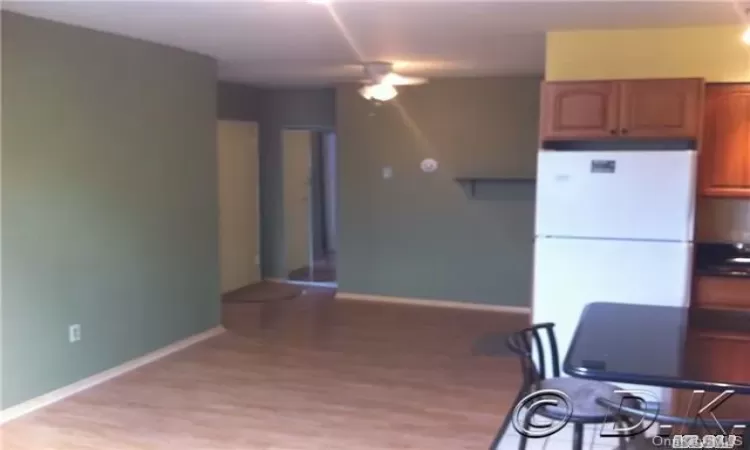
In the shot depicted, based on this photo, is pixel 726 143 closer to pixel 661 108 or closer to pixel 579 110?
pixel 661 108

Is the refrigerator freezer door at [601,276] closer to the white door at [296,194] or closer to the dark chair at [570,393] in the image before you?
the dark chair at [570,393]

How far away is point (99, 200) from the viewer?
183 inches

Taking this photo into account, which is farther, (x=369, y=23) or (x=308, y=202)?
(x=308, y=202)

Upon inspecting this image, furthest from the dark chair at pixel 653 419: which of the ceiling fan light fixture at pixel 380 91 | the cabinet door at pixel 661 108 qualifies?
the ceiling fan light fixture at pixel 380 91

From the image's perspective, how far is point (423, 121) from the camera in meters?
7.18

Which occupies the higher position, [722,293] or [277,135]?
[277,135]

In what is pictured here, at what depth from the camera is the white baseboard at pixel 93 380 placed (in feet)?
13.5

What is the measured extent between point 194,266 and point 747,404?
13.8 ft

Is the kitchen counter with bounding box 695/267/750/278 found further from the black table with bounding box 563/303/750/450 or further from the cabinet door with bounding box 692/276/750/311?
the black table with bounding box 563/303/750/450

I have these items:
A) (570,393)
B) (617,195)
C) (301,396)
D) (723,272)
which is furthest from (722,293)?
(301,396)

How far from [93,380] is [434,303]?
11.6 feet

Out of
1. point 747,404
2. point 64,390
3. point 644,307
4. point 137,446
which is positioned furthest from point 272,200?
point 747,404

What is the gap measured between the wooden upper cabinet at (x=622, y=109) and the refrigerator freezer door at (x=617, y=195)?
0.78 feet

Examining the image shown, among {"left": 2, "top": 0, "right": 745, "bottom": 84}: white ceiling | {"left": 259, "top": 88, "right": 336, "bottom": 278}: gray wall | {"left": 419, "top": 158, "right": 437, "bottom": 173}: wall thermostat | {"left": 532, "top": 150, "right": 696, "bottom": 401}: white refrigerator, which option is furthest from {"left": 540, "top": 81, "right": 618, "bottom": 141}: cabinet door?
{"left": 259, "top": 88, "right": 336, "bottom": 278}: gray wall
